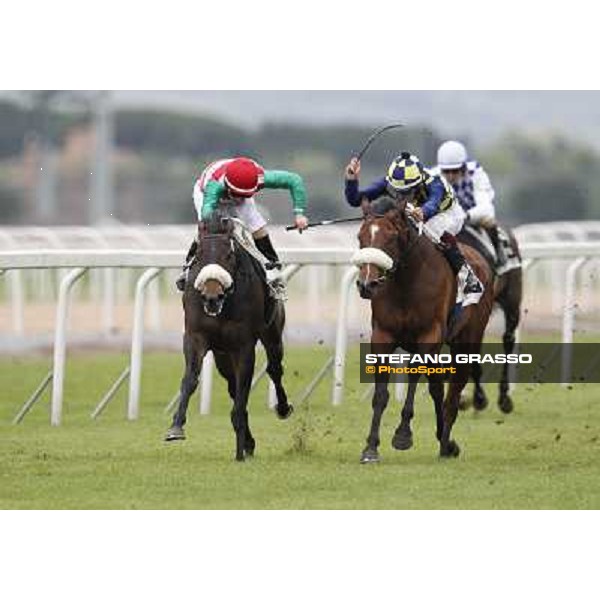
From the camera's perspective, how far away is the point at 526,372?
1667 cm

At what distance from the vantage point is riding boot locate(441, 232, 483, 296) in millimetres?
12336

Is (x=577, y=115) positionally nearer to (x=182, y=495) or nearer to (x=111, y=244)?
(x=111, y=244)

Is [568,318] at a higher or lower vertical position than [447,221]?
lower

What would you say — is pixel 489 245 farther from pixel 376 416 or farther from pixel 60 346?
pixel 376 416

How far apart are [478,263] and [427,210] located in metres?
1.25

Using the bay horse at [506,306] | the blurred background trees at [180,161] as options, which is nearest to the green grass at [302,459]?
the bay horse at [506,306]

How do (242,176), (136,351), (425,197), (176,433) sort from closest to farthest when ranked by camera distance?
(176,433), (242,176), (425,197), (136,351)

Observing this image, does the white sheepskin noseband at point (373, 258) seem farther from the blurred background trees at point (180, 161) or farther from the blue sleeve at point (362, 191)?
the blurred background trees at point (180, 161)

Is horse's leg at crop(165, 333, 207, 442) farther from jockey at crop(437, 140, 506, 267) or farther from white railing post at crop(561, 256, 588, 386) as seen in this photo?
white railing post at crop(561, 256, 588, 386)

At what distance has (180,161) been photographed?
58719mm

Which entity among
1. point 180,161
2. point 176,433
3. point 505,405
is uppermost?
point 176,433

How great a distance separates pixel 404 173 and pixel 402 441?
143 centimetres

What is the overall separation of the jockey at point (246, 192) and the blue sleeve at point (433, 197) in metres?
0.66

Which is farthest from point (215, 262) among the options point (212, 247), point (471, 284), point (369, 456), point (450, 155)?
point (450, 155)
